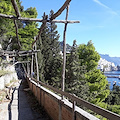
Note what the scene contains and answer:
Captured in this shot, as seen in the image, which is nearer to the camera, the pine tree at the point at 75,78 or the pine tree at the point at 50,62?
the pine tree at the point at 75,78

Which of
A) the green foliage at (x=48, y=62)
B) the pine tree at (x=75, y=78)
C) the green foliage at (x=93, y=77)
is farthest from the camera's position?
the green foliage at (x=48, y=62)

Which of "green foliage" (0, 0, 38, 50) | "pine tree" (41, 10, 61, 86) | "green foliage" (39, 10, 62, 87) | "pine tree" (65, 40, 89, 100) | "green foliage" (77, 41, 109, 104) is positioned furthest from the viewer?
"pine tree" (41, 10, 61, 86)

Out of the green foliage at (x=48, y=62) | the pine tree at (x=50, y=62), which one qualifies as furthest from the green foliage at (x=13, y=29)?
the pine tree at (x=50, y=62)

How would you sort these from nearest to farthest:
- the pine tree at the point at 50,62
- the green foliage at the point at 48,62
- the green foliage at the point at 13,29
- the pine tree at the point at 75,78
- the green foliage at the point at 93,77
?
the green foliage at the point at 13,29
the pine tree at the point at 75,78
the green foliage at the point at 93,77
the green foliage at the point at 48,62
the pine tree at the point at 50,62

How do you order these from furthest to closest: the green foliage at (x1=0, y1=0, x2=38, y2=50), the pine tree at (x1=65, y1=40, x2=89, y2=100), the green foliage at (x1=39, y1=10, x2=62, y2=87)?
1. the green foliage at (x1=39, y1=10, x2=62, y2=87)
2. the pine tree at (x1=65, y1=40, x2=89, y2=100)
3. the green foliage at (x1=0, y1=0, x2=38, y2=50)

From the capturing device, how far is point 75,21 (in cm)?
426

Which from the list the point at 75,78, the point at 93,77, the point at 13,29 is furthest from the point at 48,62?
the point at 13,29

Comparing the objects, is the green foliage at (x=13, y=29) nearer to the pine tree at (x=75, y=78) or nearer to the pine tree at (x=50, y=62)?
the pine tree at (x=75, y=78)

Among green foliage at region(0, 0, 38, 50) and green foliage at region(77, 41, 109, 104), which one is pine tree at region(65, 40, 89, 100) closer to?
green foliage at region(77, 41, 109, 104)

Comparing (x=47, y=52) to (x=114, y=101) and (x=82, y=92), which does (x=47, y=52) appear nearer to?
(x=82, y=92)

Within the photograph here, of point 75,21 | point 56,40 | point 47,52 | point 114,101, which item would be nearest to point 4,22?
point 75,21

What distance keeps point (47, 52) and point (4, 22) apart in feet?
64.3

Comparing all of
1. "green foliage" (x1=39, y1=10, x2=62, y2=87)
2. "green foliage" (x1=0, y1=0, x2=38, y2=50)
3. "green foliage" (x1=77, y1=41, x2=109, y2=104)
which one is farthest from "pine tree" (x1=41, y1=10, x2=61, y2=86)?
"green foliage" (x1=0, y1=0, x2=38, y2=50)

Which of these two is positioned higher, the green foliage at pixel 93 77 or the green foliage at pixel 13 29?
the green foliage at pixel 13 29
